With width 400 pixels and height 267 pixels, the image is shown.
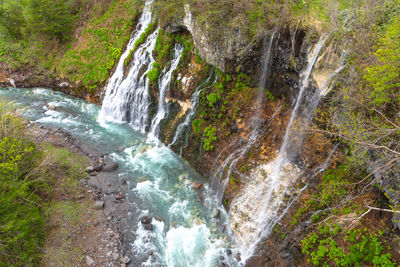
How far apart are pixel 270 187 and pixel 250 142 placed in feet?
8.27

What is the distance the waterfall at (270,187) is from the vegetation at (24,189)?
7.91 metres

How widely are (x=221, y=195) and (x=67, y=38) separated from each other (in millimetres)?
21473

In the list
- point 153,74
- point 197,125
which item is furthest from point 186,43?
point 197,125

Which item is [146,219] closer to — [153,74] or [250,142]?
[250,142]

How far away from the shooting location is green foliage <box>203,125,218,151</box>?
1295 centimetres

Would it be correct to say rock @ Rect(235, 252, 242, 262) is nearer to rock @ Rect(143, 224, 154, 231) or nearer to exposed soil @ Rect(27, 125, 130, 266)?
rock @ Rect(143, 224, 154, 231)

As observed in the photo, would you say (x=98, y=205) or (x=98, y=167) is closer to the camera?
(x=98, y=205)

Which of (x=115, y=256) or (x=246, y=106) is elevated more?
(x=246, y=106)

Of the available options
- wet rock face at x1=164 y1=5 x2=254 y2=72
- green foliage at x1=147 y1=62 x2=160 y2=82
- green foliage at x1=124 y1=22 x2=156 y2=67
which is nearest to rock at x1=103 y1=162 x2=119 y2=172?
green foliage at x1=147 y1=62 x2=160 y2=82

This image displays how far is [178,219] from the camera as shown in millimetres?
11164

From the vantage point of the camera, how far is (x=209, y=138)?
1310 centimetres

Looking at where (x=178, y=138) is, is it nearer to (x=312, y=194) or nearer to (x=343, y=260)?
(x=312, y=194)

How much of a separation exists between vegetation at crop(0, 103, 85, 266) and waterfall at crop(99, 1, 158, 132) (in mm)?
5843

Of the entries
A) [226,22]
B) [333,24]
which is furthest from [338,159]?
[226,22]
